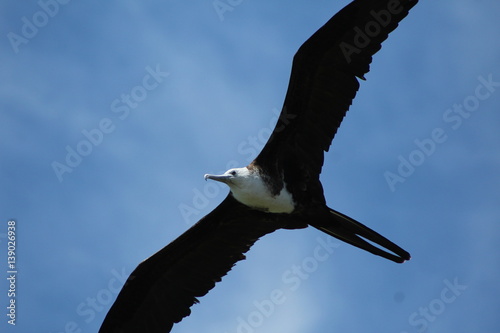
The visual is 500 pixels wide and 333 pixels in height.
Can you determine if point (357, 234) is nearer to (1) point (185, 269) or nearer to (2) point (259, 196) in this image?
(2) point (259, 196)

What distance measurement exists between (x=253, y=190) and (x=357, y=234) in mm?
1236

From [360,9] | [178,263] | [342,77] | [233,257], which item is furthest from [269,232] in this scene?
[360,9]

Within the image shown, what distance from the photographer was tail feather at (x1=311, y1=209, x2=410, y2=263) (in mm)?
8609

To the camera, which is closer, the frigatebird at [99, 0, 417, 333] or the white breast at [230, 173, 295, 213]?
the frigatebird at [99, 0, 417, 333]

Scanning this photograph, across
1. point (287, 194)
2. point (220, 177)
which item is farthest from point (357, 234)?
point (220, 177)

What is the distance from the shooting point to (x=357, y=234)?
873cm

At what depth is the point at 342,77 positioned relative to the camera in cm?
865

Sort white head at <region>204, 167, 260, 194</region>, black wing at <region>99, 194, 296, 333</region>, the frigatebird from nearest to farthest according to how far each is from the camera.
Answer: the frigatebird
white head at <region>204, 167, 260, 194</region>
black wing at <region>99, 194, 296, 333</region>

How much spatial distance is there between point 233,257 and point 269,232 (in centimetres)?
53

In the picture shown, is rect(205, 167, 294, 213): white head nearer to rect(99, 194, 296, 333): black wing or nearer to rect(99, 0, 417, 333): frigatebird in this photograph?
rect(99, 0, 417, 333): frigatebird

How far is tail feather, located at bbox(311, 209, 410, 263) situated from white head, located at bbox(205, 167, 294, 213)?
43cm

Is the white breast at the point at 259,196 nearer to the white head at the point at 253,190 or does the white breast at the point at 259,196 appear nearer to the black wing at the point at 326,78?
the white head at the point at 253,190
